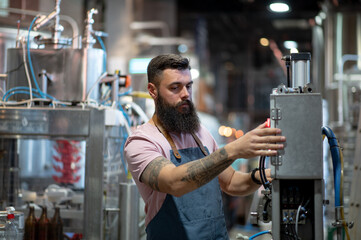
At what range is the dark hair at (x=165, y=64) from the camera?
218cm

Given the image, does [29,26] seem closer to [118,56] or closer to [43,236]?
[43,236]

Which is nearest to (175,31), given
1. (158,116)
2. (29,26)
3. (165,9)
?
(165,9)

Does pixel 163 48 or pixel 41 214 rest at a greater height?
pixel 163 48

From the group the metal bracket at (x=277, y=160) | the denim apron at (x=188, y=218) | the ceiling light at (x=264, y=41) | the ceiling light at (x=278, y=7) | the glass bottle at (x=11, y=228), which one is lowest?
the glass bottle at (x=11, y=228)

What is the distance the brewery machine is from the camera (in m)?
2.79

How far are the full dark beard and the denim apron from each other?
13cm

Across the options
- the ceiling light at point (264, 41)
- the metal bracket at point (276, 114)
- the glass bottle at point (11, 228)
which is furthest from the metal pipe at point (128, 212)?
the ceiling light at point (264, 41)

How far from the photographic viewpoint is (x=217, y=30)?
17.0 m

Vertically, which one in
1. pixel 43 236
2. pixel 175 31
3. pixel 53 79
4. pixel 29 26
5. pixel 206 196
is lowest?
pixel 43 236

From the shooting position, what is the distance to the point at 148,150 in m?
2.06

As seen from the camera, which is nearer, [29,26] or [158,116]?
[158,116]

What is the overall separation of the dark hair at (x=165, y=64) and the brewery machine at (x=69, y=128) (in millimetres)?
669

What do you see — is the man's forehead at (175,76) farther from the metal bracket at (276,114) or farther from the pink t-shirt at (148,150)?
the metal bracket at (276,114)

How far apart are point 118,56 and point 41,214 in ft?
16.3
